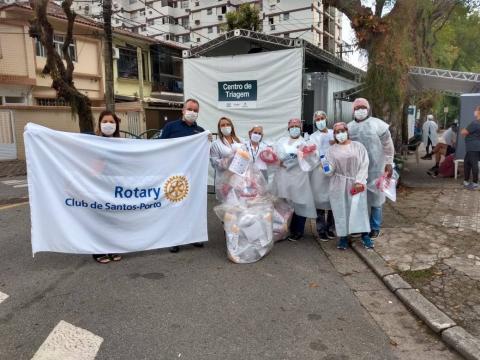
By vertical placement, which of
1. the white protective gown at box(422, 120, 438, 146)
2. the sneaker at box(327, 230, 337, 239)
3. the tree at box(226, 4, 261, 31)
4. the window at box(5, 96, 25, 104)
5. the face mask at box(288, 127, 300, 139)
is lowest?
the sneaker at box(327, 230, 337, 239)

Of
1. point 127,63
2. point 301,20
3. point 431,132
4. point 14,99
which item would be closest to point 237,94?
point 431,132

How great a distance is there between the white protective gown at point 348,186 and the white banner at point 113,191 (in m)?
1.59

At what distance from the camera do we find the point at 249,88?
28.1 feet

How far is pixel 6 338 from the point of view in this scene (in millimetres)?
3018

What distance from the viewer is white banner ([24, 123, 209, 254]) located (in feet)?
14.0

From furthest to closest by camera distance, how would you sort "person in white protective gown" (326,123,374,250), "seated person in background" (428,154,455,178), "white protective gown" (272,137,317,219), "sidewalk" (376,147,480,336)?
"seated person in background" (428,154,455,178)
"white protective gown" (272,137,317,219)
"person in white protective gown" (326,123,374,250)
"sidewalk" (376,147,480,336)

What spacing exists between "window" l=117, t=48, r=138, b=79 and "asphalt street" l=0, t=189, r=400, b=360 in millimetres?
22637

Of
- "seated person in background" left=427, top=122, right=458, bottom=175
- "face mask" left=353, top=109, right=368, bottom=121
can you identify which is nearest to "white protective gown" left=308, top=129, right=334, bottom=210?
"face mask" left=353, top=109, right=368, bottom=121

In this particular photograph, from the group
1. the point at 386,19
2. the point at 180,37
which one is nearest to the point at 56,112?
the point at 386,19

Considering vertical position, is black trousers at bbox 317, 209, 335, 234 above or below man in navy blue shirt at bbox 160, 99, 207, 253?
below

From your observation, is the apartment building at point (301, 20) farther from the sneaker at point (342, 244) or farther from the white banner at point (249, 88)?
the sneaker at point (342, 244)

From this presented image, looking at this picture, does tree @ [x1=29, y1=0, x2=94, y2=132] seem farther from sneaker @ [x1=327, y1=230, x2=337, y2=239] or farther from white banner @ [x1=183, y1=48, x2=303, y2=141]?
sneaker @ [x1=327, y1=230, x2=337, y2=239]

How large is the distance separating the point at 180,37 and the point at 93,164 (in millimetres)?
61871

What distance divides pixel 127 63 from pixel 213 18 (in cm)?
3670
